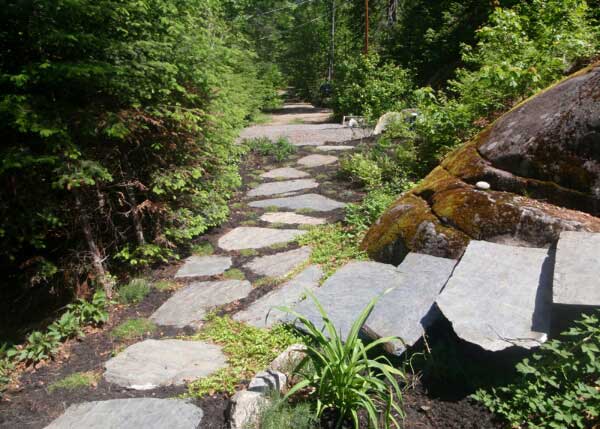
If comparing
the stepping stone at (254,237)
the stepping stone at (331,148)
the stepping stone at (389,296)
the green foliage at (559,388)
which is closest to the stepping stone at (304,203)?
the stepping stone at (254,237)

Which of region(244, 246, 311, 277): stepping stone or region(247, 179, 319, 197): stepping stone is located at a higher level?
region(247, 179, 319, 197): stepping stone

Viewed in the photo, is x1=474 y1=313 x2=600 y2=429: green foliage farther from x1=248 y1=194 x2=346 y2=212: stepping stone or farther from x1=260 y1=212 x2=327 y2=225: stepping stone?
x1=248 y1=194 x2=346 y2=212: stepping stone

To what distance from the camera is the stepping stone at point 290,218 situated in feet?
17.1

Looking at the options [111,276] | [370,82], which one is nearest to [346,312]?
[111,276]

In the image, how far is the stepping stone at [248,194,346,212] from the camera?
5659 mm

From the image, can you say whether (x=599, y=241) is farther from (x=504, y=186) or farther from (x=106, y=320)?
(x=106, y=320)

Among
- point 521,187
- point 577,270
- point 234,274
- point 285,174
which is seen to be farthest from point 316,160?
point 577,270

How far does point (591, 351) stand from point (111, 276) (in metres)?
3.56

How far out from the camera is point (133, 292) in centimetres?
385

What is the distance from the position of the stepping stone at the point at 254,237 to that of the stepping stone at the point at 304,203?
29.3 inches

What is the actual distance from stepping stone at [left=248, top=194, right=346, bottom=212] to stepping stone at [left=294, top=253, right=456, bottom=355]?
6.84 ft

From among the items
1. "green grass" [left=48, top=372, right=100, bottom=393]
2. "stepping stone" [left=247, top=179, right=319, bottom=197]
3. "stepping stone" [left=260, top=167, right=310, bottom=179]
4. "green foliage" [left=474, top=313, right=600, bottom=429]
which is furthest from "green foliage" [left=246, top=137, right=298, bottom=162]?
"green foliage" [left=474, top=313, right=600, bottom=429]

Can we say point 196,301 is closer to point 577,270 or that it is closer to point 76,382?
point 76,382

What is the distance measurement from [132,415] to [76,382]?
0.61 metres
